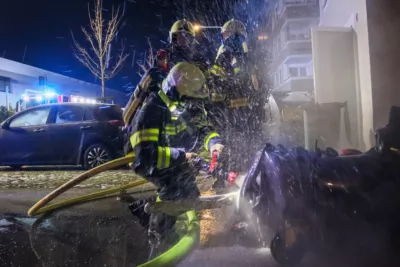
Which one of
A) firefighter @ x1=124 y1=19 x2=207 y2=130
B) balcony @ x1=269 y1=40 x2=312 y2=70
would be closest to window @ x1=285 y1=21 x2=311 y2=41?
balcony @ x1=269 y1=40 x2=312 y2=70

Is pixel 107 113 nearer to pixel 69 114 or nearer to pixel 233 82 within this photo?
pixel 69 114

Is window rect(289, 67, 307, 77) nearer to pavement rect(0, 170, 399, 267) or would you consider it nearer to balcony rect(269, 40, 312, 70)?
balcony rect(269, 40, 312, 70)

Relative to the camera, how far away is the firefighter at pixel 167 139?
273cm

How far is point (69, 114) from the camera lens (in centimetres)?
808

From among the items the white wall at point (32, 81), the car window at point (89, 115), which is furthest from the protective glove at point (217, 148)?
the white wall at point (32, 81)

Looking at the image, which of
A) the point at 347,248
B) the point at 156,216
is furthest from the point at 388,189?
the point at 156,216

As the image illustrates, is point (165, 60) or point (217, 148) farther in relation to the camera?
point (165, 60)

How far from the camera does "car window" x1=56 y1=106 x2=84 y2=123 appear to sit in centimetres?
802

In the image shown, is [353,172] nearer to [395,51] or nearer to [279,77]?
[395,51]

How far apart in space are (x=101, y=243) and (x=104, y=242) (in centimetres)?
3

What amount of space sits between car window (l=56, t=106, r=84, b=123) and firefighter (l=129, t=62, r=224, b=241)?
5.23 m

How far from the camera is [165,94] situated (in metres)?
2.87

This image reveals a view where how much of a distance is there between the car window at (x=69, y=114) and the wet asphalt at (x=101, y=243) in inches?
133

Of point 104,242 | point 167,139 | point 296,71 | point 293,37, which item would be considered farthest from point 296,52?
point 104,242
